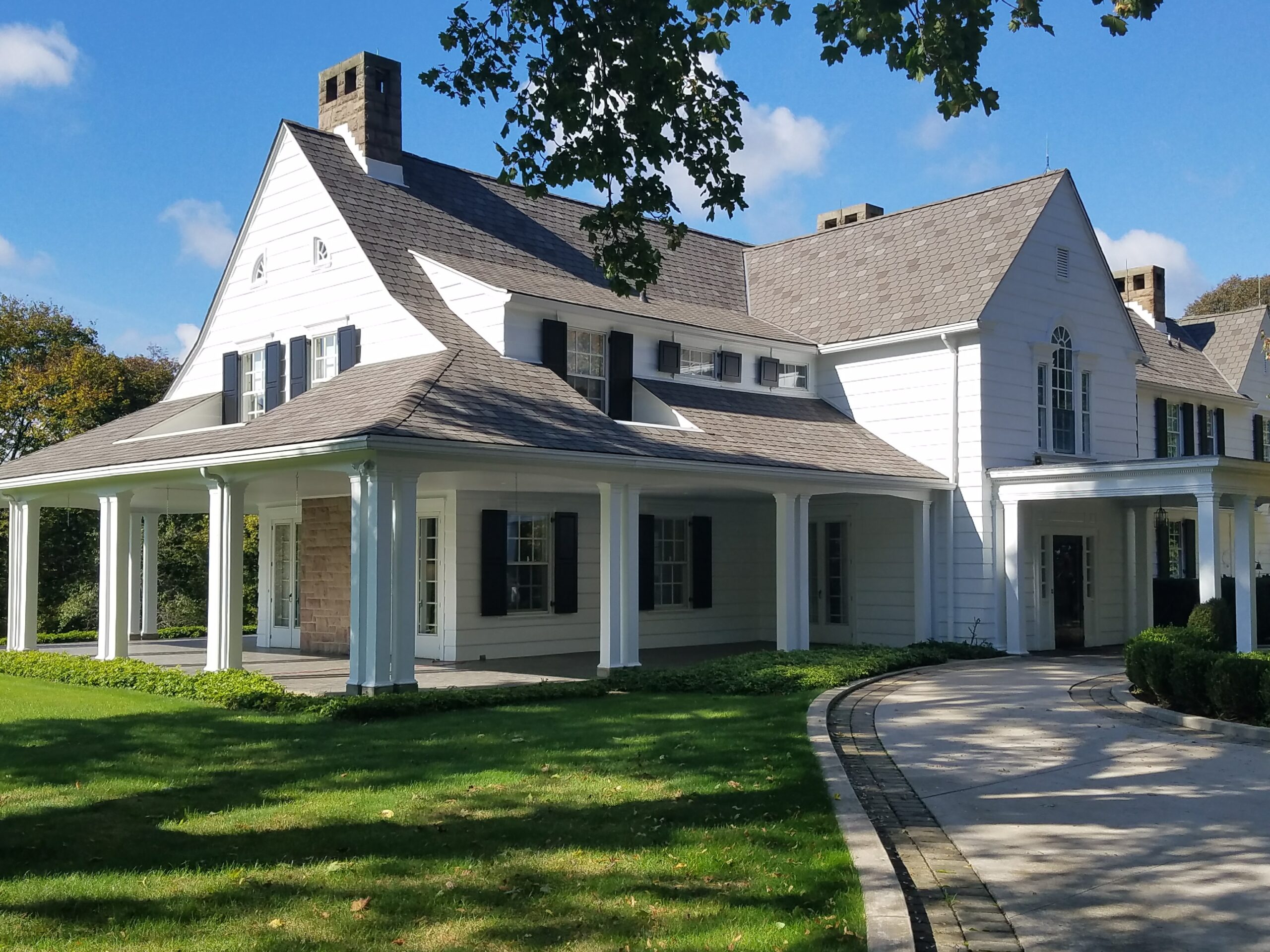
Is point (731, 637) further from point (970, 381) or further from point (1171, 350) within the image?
point (1171, 350)

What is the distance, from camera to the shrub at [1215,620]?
54.4 feet

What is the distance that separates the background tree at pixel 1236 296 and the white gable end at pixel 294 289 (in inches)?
Answer: 1735

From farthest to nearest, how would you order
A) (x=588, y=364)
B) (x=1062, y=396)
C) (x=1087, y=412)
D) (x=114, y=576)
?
(x=1087, y=412) → (x=1062, y=396) → (x=588, y=364) → (x=114, y=576)

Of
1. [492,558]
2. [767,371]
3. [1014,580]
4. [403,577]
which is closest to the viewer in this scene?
[403,577]

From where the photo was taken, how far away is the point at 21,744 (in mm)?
10336

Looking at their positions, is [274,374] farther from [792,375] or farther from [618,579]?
[792,375]

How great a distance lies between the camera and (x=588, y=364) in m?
18.5

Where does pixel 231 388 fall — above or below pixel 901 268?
below

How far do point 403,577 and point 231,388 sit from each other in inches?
359

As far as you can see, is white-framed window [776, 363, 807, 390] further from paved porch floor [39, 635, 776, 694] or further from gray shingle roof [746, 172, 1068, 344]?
paved porch floor [39, 635, 776, 694]

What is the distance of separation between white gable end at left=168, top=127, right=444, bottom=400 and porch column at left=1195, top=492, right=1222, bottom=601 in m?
11.2

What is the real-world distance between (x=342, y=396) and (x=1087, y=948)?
12.5 meters

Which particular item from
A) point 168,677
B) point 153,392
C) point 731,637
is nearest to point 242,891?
point 168,677

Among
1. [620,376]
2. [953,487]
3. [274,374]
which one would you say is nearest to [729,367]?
[620,376]
